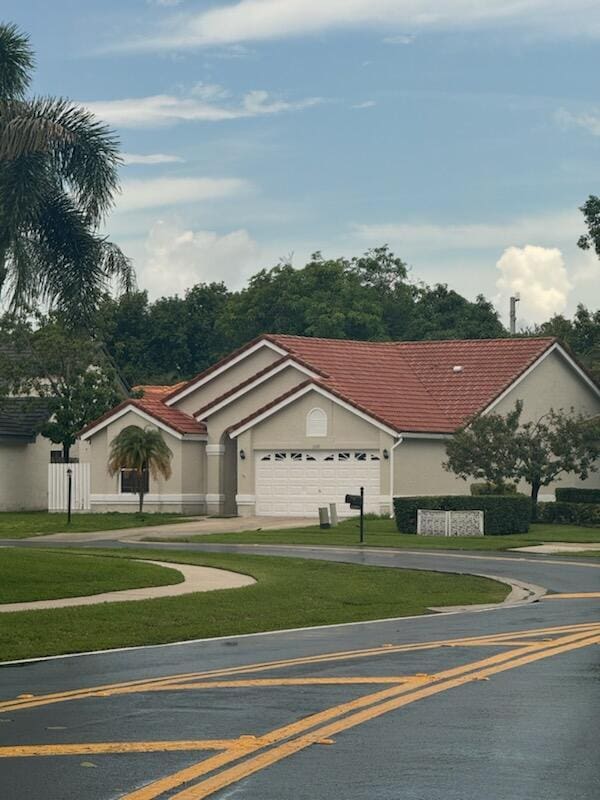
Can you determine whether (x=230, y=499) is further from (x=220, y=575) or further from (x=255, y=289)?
(x=255, y=289)

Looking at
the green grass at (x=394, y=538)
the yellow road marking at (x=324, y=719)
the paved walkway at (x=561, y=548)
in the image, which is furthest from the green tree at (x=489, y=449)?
the yellow road marking at (x=324, y=719)

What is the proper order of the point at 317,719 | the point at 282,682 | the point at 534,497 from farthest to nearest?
the point at 534,497
the point at 282,682
the point at 317,719

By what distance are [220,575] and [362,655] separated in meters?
11.9

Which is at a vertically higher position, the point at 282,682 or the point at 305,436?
the point at 305,436

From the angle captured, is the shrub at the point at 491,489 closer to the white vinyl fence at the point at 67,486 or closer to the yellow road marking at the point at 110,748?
the white vinyl fence at the point at 67,486

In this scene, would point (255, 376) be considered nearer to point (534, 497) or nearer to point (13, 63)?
point (534, 497)

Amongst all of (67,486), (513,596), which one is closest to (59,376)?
(67,486)

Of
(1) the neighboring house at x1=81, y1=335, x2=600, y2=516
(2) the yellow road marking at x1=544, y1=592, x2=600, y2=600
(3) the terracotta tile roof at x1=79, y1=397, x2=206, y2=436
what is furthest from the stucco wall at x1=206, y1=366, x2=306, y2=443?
(2) the yellow road marking at x1=544, y1=592, x2=600, y2=600

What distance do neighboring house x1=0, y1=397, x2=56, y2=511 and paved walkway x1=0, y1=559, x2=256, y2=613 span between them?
1344 inches

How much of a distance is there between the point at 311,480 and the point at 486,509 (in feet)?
32.7

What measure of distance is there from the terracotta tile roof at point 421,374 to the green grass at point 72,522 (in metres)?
7.62

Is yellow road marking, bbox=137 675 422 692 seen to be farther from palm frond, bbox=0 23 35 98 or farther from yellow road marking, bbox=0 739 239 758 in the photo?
palm frond, bbox=0 23 35 98

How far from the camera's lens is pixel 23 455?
64.9m

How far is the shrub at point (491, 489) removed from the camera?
164 feet
